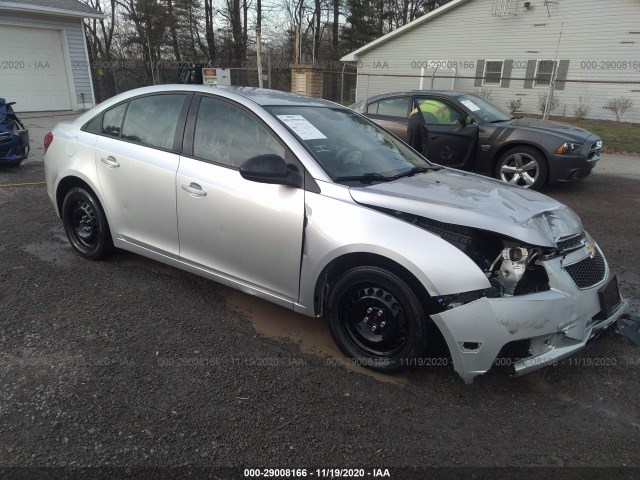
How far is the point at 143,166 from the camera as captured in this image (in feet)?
12.0

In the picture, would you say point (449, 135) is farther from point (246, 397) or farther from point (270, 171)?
point (246, 397)

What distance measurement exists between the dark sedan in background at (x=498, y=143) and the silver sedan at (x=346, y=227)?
12.5 ft

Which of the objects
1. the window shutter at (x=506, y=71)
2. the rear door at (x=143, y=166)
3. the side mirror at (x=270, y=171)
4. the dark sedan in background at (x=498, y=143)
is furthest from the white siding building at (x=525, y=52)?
the side mirror at (x=270, y=171)

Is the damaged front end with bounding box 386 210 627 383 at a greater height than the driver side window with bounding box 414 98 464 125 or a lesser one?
lesser

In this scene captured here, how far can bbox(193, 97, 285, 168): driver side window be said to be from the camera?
3.22 metres

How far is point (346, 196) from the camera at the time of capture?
9.31ft

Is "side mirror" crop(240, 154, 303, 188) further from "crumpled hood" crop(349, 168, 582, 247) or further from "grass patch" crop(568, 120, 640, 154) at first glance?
"grass patch" crop(568, 120, 640, 154)

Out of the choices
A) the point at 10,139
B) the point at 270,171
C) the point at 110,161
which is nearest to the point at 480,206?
the point at 270,171

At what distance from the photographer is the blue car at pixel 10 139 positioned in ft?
26.6

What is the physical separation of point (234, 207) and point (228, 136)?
1.90 feet

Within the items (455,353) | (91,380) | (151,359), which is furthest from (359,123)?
(91,380)

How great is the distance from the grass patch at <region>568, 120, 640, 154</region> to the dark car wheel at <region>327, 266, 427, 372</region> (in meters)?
12.0

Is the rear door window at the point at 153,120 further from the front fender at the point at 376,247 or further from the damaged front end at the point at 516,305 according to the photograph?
the damaged front end at the point at 516,305

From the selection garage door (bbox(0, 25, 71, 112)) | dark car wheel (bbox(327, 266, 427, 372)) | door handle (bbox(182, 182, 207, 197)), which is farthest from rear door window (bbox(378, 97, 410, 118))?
garage door (bbox(0, 25, 71, 112))
